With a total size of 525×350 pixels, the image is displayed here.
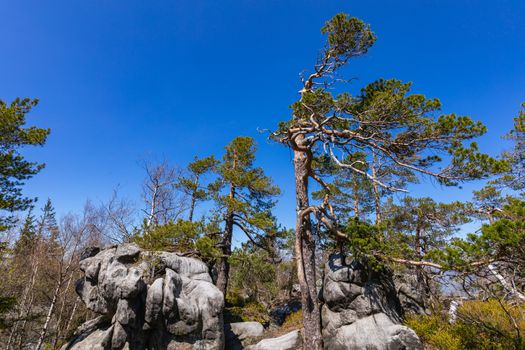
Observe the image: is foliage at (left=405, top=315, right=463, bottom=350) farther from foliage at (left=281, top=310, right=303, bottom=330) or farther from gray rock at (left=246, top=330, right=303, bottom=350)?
foliage at (left=281, top=310, right=303, bottom=330)

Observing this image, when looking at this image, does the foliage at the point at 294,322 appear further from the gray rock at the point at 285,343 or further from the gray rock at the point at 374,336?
the gray rock at the point at 374,336

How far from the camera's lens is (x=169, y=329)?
10367 mm

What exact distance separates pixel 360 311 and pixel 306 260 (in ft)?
8.82

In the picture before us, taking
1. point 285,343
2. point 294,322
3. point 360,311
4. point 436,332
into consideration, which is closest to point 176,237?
point 285,343

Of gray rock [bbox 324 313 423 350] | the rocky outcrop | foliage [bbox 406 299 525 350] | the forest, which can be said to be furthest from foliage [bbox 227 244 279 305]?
foliage [bbox 406 299 525 350]

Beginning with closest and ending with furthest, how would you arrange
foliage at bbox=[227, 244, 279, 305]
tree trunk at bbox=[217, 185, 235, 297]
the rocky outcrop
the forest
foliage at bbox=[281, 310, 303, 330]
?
1. the forest
2. the rocky outcrop
3. foliage at bbox=[281, 310, 303, 330]
4. foliage at bbox=[227, 244, 279, 305]
5. tree trunk at bbox=[217, 185, 235, 297]

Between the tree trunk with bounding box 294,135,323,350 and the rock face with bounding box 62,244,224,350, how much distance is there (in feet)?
12.8

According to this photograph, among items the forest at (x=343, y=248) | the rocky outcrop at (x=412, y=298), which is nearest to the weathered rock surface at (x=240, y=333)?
the forest at (x=343, y=248)

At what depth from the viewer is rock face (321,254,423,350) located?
8.18m

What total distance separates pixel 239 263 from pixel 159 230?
4433 mm

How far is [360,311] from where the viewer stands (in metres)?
9.30

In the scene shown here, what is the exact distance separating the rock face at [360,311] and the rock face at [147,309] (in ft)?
15.4

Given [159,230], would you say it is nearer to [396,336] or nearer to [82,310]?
[396,336]

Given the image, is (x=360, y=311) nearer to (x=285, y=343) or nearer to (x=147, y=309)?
(x=285, y=343)
